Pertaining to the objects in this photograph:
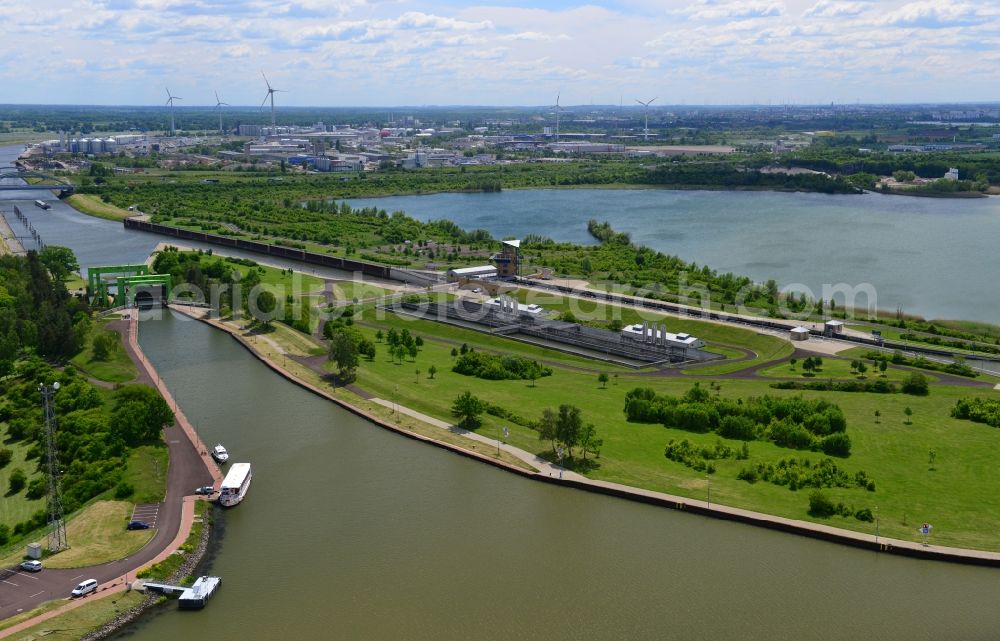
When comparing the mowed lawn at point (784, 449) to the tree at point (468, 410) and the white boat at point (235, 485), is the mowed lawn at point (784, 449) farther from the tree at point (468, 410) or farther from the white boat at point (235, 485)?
the white boat at point (235, 485)

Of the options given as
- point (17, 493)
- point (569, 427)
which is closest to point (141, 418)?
point (17, 493)

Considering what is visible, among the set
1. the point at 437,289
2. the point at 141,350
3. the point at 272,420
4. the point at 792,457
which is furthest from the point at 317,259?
the point at 792,457

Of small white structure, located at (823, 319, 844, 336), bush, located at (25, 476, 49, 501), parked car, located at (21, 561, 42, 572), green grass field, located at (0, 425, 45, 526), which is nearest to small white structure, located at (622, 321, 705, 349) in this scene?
small white structure, located at (823, 319, 844, 336)

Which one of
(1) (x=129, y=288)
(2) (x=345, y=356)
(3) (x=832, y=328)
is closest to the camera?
(2) (x=345, y=356)

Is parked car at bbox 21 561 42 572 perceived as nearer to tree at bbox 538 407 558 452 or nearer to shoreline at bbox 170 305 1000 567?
shoreline at bbox 170 305 1000 567

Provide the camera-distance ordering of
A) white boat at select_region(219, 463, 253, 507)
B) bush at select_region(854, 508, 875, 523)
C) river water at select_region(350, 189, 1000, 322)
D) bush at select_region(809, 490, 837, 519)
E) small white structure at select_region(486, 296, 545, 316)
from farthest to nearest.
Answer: river water at select_region(350, 189, 1000, 322) < small white structure at select_region(486, 296, 545, 316) < white boat at select_region(219, 463, 253, 507) < bush at select_region(809, 490, 837, 519) < bush at select_region(854, 508, 875, 523)

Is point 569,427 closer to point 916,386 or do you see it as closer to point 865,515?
point 865,515
